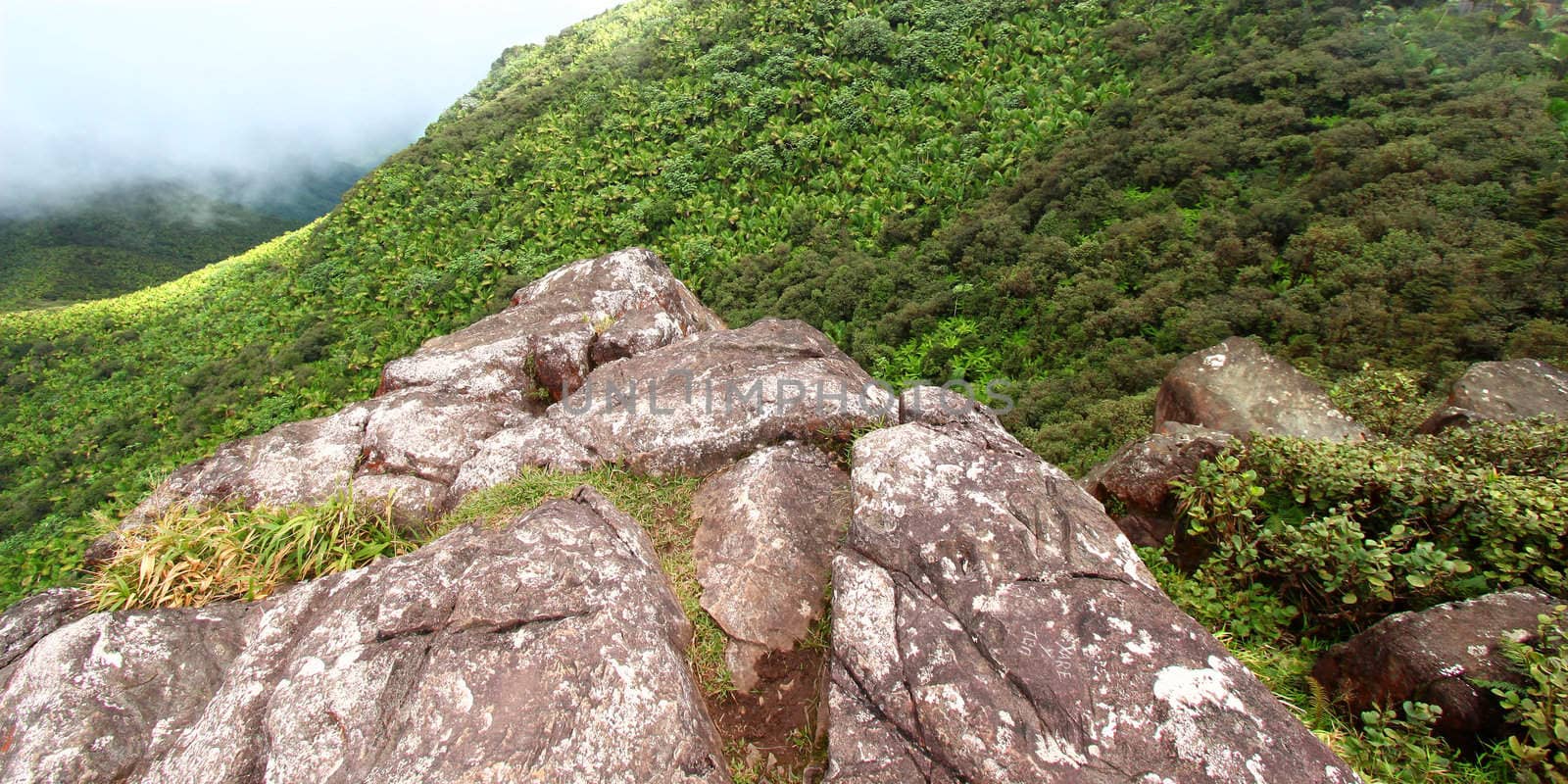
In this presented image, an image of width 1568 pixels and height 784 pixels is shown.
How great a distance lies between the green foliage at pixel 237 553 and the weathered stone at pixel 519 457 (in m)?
0.81

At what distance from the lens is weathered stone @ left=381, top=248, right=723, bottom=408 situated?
356 inches

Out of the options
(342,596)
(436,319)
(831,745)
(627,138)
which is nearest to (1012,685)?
(831,745)

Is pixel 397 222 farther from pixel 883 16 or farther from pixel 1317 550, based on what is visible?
pixel 1317 550

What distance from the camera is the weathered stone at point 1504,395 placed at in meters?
6.16

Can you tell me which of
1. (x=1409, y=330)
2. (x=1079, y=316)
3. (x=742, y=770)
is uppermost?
(x=742, y=770)

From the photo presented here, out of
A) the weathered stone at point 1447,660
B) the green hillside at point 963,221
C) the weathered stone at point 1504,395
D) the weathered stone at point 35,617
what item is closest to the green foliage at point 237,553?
the weathered stone at point 35,617

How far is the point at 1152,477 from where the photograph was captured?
5.90 m

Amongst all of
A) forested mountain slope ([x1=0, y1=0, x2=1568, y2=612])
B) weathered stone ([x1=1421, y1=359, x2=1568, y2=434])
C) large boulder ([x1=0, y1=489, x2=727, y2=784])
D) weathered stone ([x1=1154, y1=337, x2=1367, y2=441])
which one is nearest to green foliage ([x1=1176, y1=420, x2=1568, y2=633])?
weathered stone ([x1=1421, y1=359, x2=1568, y2=434])

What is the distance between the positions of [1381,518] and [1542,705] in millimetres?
1717

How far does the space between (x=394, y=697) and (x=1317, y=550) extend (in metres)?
5.82

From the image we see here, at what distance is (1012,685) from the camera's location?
11.9 ft

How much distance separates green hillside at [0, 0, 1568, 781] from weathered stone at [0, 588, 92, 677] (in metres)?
1.11

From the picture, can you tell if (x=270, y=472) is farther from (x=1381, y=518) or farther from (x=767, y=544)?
(x=1381, y=518)

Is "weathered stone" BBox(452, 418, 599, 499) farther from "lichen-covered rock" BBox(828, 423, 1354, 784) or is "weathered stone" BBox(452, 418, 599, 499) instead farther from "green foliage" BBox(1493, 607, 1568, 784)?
"green foliage" BBox(1493, 607, 1568, 784)
